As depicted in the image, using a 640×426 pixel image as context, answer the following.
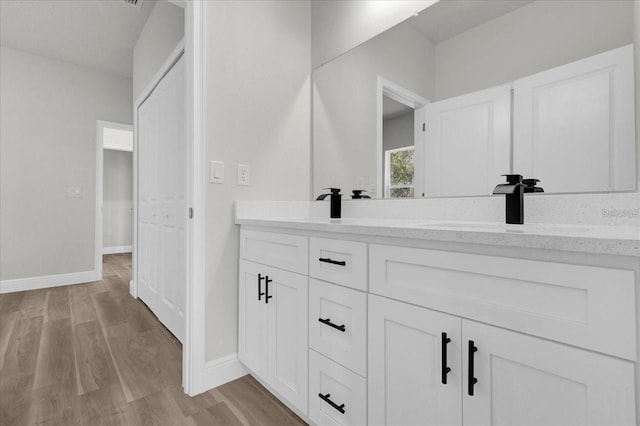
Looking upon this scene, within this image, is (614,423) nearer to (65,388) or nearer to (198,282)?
(198,282)

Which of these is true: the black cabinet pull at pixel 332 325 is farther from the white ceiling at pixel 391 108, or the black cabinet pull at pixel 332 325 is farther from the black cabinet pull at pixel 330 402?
the white ceiling at pixel 391 108

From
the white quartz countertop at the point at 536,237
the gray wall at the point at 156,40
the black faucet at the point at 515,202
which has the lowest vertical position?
the white quartz countertop at the point at 536,237

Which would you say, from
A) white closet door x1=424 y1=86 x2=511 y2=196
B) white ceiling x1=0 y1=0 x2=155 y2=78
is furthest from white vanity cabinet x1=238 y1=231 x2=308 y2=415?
white ceiling x1=0 y1=0 x2=155 y2=78

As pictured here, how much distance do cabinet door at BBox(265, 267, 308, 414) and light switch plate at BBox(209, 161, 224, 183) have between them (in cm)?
55

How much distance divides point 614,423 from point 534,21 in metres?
1.29

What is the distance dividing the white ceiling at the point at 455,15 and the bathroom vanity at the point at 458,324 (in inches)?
35.9

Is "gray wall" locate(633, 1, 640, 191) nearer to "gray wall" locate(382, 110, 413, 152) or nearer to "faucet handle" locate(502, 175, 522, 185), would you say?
"faucet handle" locate(502, 175, 522, 185)

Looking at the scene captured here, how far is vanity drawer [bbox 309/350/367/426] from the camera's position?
1.06 meters

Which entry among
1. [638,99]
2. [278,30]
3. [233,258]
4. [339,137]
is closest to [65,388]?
[233,258]

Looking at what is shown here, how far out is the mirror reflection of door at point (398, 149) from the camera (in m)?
1.59

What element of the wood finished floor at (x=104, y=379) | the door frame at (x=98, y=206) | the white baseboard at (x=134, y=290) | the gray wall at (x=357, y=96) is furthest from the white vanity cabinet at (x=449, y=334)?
the door frame at (x=98, y=206)

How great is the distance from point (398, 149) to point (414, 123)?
0.15m

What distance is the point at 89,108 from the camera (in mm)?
3994

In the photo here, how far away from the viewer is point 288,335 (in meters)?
1.35
